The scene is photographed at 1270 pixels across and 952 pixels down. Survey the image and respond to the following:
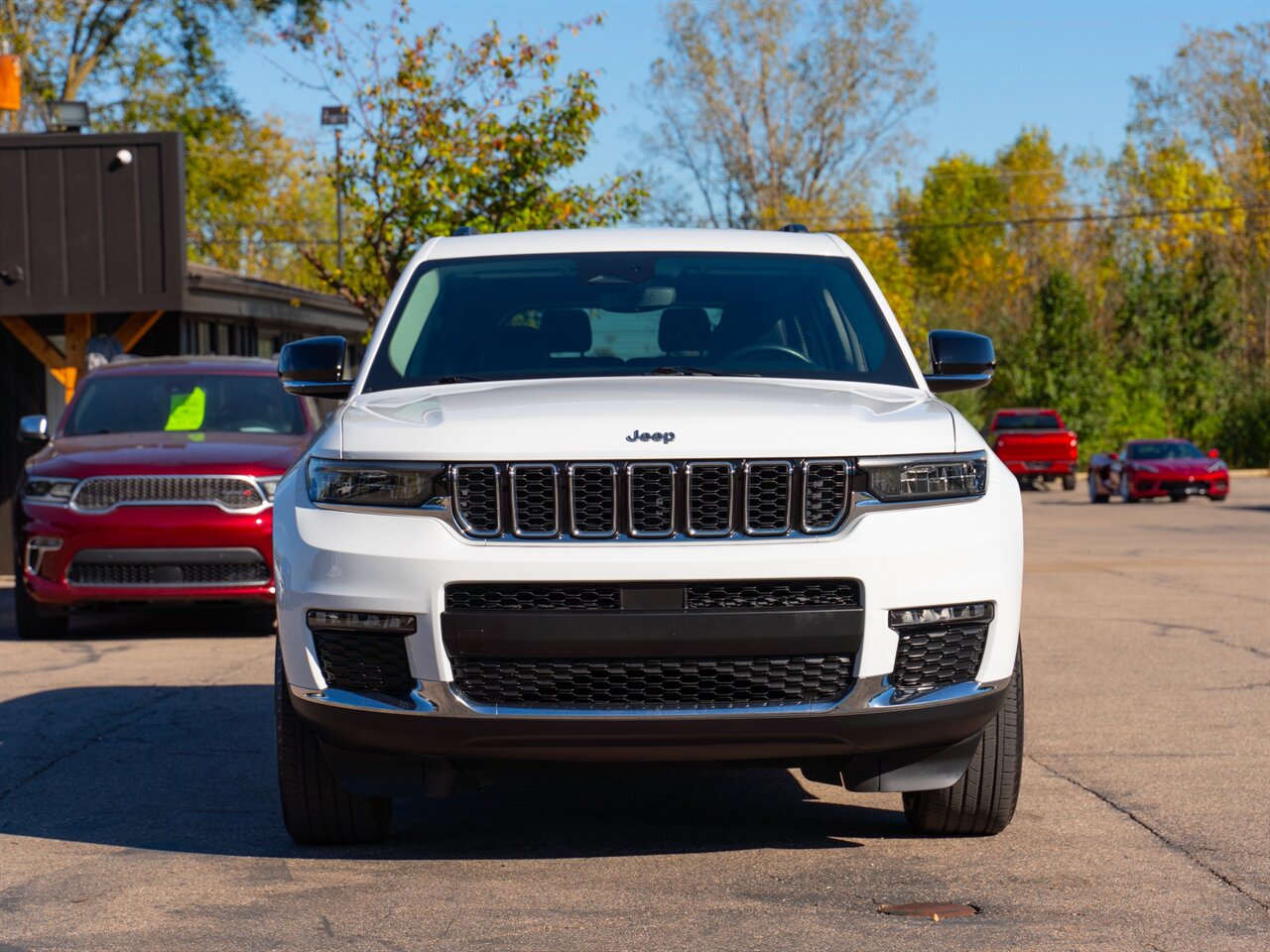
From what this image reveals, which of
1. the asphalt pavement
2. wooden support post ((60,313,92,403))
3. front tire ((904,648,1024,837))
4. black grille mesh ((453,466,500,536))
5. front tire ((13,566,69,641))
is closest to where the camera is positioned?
the asphalt pavement

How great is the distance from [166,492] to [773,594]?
7277 mm

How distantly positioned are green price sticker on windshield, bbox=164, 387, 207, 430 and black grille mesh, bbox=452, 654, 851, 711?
830cm

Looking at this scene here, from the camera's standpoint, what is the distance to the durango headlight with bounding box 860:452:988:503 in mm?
4891

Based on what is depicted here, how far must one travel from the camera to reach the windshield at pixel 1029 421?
40.3m

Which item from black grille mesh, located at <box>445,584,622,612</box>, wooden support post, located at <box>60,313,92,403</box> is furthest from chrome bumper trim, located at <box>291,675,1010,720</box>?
wooden support post, located at <box>60,313,92,403</box>

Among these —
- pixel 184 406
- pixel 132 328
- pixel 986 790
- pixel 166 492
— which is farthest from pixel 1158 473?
pixel 986 790

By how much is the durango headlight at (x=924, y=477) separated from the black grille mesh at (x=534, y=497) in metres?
0.83

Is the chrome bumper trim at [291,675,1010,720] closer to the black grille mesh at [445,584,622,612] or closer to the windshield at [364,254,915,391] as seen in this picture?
the black grille mesh at [445,584,622,612]

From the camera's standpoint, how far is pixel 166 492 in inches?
444

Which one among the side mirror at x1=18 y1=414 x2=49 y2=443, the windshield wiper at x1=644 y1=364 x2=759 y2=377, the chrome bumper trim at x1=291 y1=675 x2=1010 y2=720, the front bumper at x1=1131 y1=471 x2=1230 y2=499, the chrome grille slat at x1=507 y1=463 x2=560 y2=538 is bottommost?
the front bumper at x1=1131 y1=471 x2=1230 y2=499

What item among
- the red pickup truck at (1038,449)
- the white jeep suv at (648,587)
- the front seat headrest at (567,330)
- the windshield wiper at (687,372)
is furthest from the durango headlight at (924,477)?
the red pickup truck at (1038,449)

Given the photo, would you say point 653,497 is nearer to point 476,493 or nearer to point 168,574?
point 476,493

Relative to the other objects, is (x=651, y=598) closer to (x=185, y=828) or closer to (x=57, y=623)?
(x=185, y=828)

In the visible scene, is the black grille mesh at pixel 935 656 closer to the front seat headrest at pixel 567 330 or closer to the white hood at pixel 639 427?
the white hood at pixel 639 427
